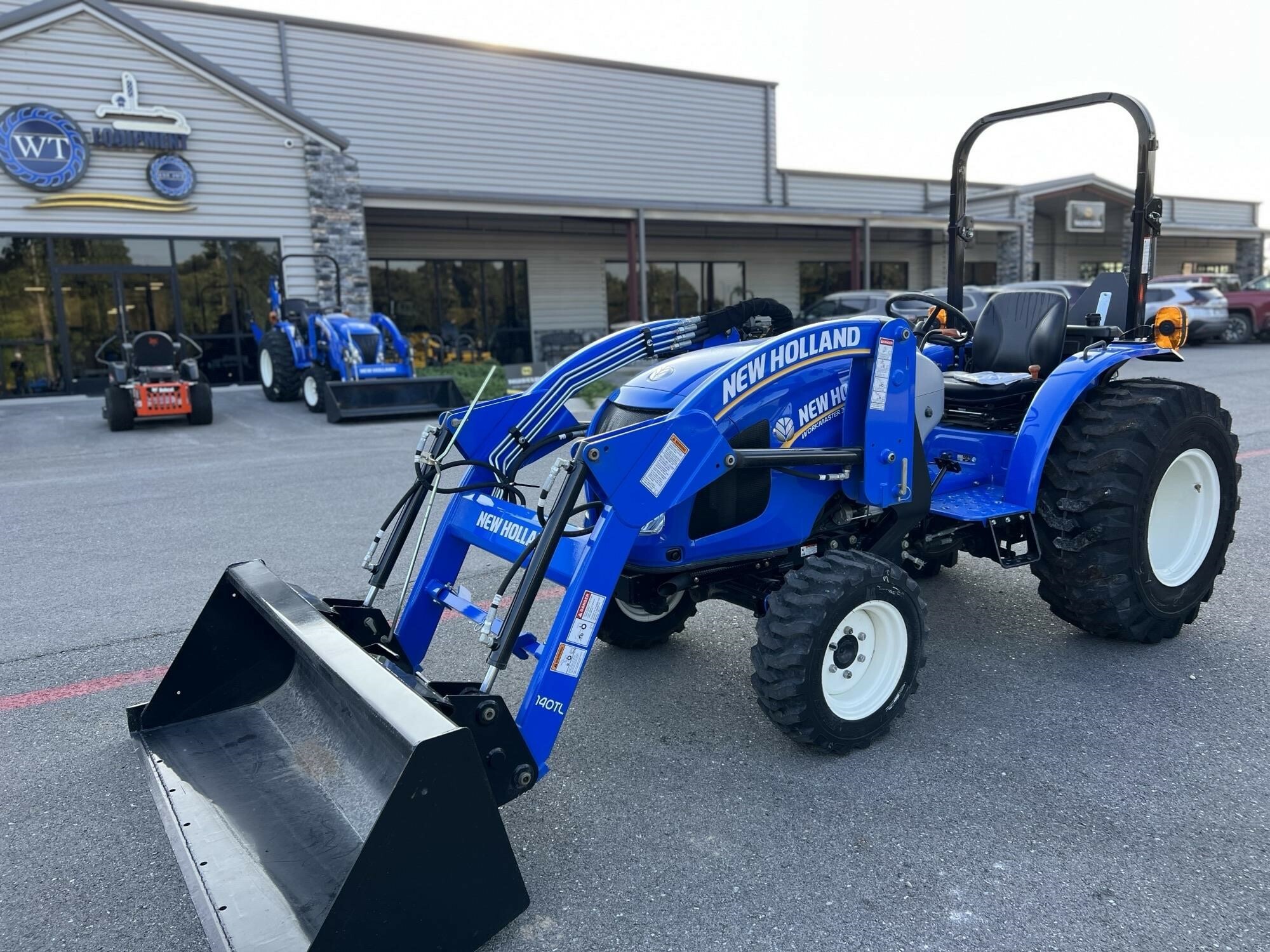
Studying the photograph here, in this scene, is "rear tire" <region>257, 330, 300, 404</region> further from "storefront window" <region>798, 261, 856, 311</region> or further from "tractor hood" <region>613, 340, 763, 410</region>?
"storefront window" <region>798, 261, 856, 311</region>

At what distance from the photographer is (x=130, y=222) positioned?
1481cm

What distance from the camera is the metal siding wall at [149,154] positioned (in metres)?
14.0

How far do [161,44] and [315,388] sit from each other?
6260 mm

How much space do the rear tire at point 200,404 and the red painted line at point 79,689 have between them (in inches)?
361

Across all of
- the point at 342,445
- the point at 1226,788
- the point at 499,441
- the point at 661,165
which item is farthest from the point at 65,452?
the point at 661,165

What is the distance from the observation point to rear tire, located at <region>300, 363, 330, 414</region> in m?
13.4

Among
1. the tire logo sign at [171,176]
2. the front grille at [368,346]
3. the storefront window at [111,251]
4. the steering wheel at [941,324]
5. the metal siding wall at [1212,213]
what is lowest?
the front grille at [368,346]

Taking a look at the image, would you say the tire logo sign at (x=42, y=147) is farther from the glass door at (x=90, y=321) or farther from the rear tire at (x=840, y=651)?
the rear tire at (x=840, y=651)

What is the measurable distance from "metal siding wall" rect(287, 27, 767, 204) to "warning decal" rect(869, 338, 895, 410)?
17.4 meters

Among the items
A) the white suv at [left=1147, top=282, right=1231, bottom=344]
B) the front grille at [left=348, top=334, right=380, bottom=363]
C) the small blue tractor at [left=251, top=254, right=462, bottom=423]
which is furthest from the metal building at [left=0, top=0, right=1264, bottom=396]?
the white suv at [left=1147, top=282, right=1231, bottom=344]

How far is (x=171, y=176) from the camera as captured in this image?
1491 centimetres

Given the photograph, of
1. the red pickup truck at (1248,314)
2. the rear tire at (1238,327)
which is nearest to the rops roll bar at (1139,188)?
the red pickup truck at (1248,314)

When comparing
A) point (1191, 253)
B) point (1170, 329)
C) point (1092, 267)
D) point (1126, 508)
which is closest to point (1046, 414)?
point (1126, 508)

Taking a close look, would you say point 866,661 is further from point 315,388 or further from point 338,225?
point 338,225
